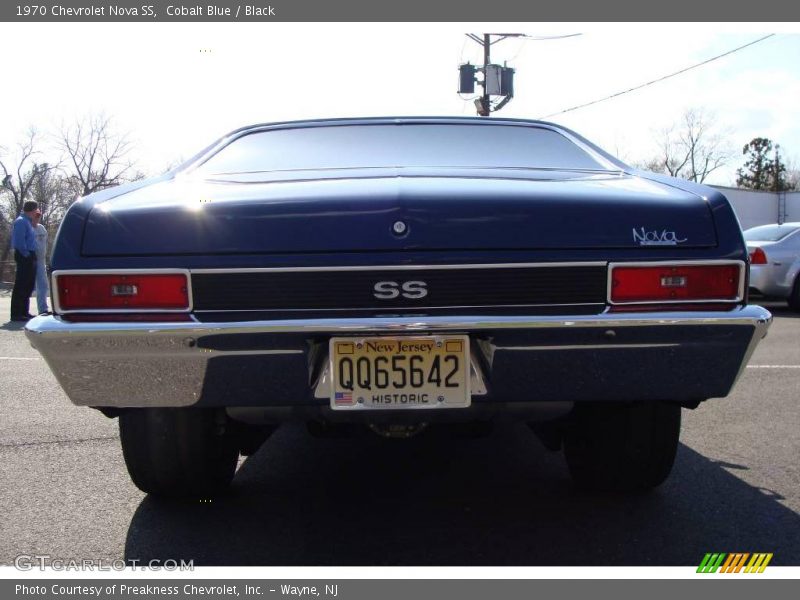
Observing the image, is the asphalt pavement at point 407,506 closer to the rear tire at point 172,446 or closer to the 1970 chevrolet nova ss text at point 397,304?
the rear tire at point 172,446

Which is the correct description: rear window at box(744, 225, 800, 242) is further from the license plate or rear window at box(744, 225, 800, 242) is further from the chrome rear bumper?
the license plate

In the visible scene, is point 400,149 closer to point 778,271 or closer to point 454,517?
point 454,517

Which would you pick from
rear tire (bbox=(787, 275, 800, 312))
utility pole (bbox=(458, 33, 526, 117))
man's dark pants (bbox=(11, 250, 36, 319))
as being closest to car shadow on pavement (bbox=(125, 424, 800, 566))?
rear tire (bbox=(787, 275, 800, 312))

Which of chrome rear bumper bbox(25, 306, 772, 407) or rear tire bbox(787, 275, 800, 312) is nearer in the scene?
chrome rear bumper bbox(25, 306, 772, 407)

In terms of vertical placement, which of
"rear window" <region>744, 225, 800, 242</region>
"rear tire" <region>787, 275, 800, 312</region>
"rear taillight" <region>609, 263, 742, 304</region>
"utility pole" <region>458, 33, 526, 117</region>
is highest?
"utility pole" <region>458, 33, 526, 117</region>

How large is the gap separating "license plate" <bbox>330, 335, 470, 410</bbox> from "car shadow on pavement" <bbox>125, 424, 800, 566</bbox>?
56 centimetres

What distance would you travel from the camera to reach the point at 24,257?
31.9 feet

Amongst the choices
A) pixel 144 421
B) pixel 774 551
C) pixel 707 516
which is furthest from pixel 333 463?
pixel 774 551

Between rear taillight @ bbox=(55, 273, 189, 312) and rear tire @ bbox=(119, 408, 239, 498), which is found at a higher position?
rear taillight @ bbox=(55, 273, 189, 312)

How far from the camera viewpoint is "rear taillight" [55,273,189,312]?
2.20 meters

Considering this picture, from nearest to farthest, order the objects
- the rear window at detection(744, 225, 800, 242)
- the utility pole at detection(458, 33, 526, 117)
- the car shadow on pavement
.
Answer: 1. the car shadow on pavement
2. the rear window at detection(744, 225, 800, 242)
3. the utility pole at detection(458, 33, 526, 117)

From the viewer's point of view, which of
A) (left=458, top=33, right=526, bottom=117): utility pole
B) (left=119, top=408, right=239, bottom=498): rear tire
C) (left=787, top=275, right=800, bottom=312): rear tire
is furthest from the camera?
(left=458, top=33, right=526, bottom=117): utility pole
